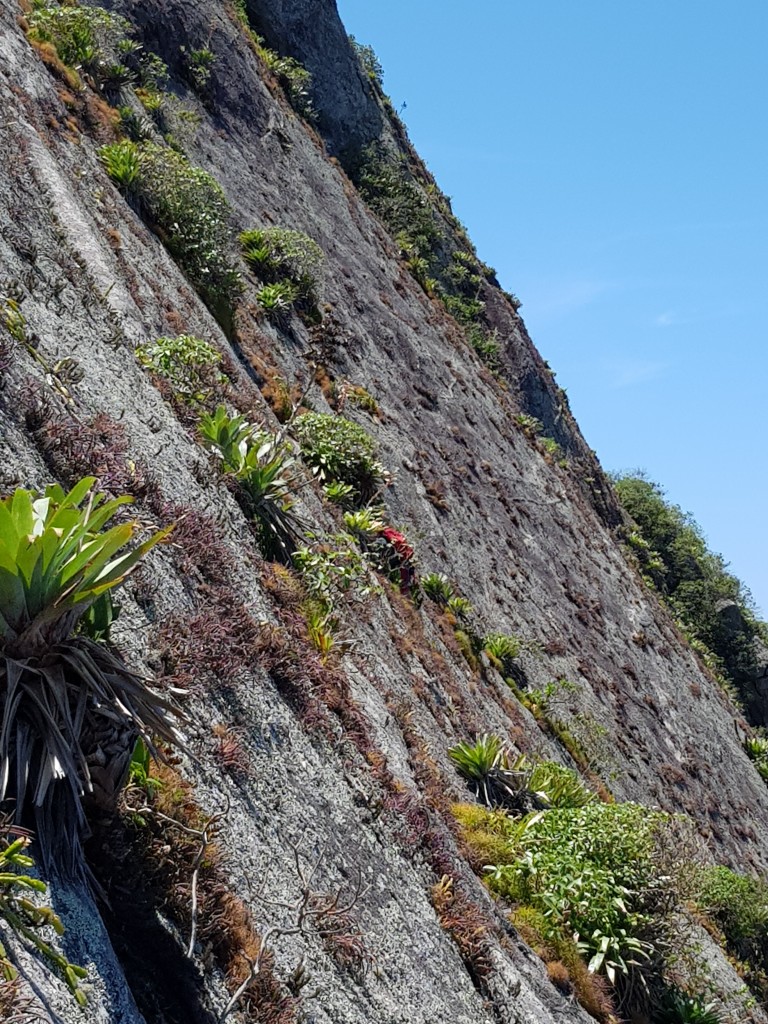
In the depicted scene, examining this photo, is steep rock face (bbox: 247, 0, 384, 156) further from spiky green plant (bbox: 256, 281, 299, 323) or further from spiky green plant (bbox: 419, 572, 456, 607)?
spiky green plant (bbox: 419, 572, 456, 607)

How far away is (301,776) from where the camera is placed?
606cm

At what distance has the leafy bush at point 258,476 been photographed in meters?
8.77

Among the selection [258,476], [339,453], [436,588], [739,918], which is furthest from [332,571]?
[739,918]

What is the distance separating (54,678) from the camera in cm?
379

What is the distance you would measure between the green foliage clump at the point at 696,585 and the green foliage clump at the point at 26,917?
31329 mm

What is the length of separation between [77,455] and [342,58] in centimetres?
2766

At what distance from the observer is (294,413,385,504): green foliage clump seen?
13.6 metres

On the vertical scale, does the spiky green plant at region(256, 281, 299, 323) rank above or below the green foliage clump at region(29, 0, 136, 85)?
below

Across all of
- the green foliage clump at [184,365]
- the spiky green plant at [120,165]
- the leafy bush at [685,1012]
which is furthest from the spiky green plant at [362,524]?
the leafy bush at [685,1012]

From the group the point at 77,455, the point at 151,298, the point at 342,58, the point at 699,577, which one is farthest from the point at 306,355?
the point at 699,577

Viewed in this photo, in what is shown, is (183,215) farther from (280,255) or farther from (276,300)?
(280,255)

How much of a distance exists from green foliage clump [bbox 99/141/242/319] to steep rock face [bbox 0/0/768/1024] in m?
0.76

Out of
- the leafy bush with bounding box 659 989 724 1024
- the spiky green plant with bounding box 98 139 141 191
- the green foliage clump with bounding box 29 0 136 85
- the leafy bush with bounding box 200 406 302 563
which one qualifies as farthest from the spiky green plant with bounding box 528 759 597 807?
the green foliage clump with bounding box 29 0 136 85

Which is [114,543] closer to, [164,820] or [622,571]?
[164,820]
